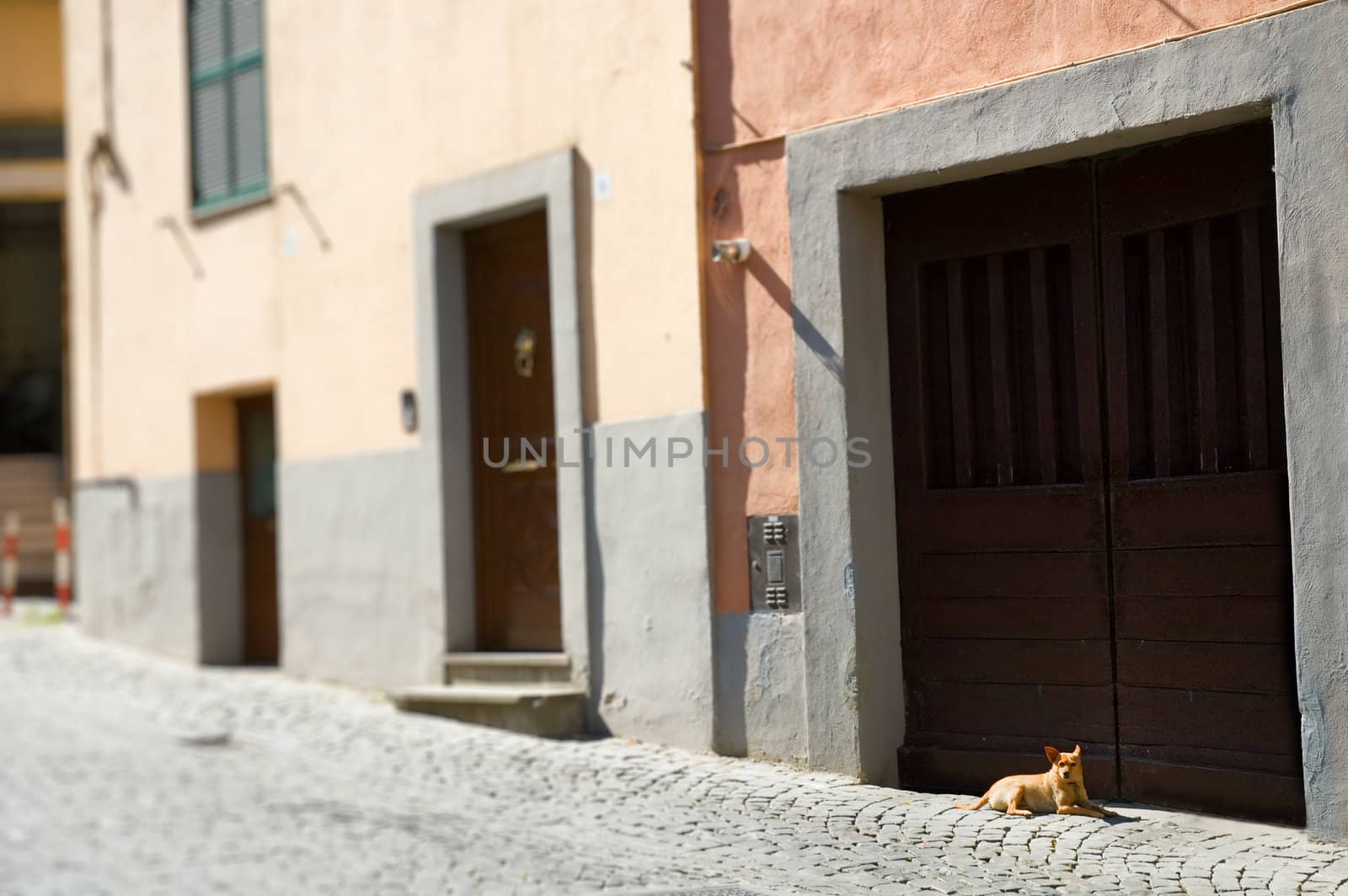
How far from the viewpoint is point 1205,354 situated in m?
6.76

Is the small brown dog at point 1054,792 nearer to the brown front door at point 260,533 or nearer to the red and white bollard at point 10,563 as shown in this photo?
the brown front door at point 260,533

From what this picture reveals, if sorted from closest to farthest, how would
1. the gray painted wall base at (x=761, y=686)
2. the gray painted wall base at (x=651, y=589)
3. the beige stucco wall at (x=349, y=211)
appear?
the gray painted wall base at (x=761, y=686)
the gray painted wall base at (x=651, y=589)
the beige stucco wall at (x=349, y=211)

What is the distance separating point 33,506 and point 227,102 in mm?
8509

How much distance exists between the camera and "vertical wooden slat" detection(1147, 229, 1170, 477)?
6.89 m

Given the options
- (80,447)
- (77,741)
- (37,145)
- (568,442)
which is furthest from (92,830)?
(37,145)

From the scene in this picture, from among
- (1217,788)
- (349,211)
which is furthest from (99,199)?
(1217,788)

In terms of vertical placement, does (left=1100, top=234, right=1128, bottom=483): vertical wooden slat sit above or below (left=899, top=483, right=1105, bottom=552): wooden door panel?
above

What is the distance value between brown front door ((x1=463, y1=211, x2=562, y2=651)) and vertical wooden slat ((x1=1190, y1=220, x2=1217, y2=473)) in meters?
4.34

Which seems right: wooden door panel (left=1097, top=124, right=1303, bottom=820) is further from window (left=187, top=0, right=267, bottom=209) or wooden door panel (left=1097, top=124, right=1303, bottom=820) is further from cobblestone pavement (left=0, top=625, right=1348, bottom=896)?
window (left=187, top=0, right=267, bottom=209)

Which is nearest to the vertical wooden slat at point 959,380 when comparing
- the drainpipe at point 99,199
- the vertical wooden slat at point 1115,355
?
the vertical wooden slat at point 1115,355

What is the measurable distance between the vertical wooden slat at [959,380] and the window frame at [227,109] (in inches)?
252

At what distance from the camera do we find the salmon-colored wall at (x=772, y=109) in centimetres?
729

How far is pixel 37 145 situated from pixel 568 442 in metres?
12.6

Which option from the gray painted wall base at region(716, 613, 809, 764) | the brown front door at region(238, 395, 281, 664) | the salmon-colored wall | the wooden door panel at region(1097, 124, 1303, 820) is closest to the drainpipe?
the brown front door at region(238, 395, 281, 664)
